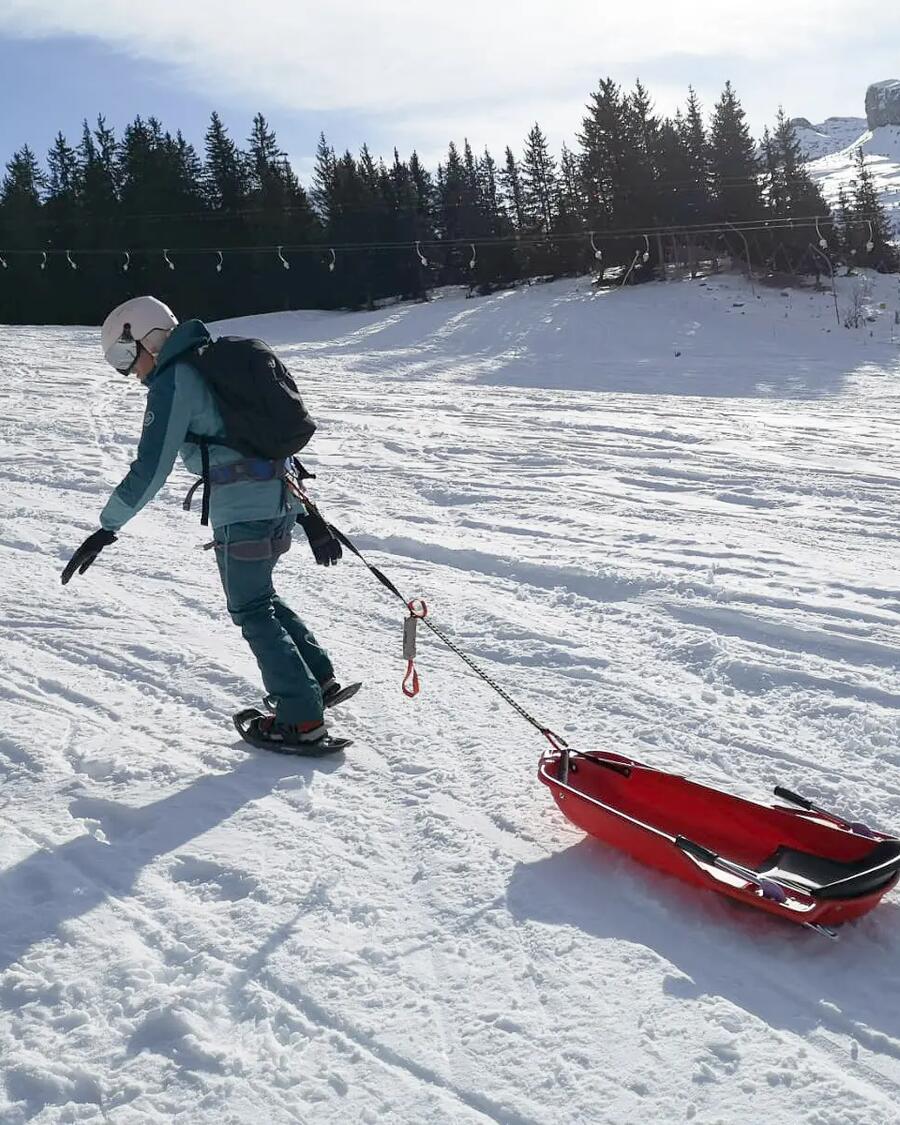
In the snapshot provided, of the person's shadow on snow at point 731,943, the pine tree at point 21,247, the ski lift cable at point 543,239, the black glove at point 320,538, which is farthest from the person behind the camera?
the pine tree at point 21,247

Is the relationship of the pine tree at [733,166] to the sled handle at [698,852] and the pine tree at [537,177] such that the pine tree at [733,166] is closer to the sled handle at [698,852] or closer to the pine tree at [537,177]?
the pine tree at [537,177]

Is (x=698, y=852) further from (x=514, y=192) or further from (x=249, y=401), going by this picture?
(x=514, y=192)

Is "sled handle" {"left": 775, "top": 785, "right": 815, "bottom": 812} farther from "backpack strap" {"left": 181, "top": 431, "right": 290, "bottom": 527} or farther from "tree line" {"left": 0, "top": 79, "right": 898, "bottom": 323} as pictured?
"tree line" {"left": 0, "top": 79, "right": 898, "bottom": 323}

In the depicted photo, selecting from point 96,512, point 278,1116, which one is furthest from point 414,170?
point 278,1116

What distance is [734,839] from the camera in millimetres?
3291

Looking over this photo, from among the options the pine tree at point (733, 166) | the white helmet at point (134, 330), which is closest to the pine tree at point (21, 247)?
the pine tree at point (733, 166)

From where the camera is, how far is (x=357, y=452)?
10.6 metres

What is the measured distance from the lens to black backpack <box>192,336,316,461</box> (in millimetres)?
3668

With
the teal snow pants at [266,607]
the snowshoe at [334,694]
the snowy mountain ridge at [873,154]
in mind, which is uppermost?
the snowy mountain ridge at [873,154]

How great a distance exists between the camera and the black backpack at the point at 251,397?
3.67m

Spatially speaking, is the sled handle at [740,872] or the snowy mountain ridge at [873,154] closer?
the sled handle at [740,872]

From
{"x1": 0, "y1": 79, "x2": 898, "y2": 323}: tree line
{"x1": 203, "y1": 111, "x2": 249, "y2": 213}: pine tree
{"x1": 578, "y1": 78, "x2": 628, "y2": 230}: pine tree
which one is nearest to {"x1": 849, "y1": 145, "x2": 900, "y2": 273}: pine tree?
{"x1": 0, "y1": 79, "x2": 898, "y2": 323}: tree line

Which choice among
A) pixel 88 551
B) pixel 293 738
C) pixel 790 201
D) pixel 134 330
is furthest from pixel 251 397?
pixel 790 201

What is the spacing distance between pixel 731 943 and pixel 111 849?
6.78 ft
